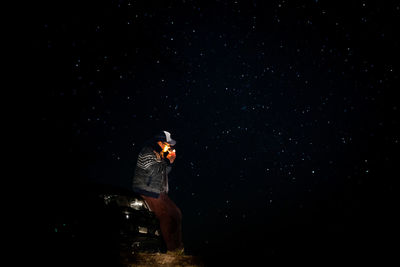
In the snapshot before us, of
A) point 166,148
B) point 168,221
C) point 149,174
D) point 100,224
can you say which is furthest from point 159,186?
point 100,224

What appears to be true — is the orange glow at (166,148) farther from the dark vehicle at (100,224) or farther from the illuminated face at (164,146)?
the dark vehicle at (100,224)

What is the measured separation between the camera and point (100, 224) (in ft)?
13.8

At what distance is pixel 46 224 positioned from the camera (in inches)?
143

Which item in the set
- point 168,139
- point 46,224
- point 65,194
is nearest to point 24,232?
point 46,224

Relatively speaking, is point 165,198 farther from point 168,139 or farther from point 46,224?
point 46,224

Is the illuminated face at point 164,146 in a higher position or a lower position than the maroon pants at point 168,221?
higher

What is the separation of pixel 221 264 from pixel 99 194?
88.1 inches

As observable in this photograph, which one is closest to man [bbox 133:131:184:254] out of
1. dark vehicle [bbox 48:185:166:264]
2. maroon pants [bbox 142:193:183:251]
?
maroon pants [bbox 142:193:183:251]

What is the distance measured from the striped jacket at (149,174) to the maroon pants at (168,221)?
7.3 inches

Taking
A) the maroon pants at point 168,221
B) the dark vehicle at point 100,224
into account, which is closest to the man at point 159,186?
the maroon pants at point 168,221

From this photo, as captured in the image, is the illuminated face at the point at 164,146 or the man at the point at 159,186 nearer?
the man at the point at 159,186

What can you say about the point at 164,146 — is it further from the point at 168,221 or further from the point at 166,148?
the point at 168,221

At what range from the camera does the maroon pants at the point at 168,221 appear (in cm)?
589

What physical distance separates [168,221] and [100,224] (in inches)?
76.5
